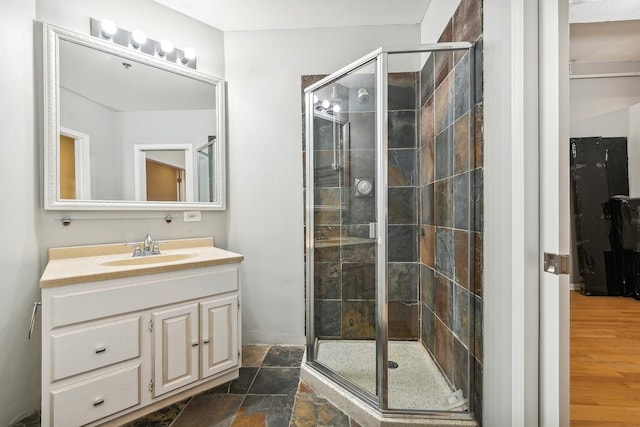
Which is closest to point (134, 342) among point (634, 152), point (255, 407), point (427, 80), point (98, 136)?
point (255, 407)

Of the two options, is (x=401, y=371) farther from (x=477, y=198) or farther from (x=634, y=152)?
(x=634, y=152)

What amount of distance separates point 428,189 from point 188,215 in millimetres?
1714

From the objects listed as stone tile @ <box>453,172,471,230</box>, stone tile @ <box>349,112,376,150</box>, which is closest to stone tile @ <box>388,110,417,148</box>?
stone tile @ <box>349,112,376,150</box>

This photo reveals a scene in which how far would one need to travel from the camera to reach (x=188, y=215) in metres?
1.98

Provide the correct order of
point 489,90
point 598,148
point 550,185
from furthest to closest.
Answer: point 598,148 → point 489,90 → point 550,185

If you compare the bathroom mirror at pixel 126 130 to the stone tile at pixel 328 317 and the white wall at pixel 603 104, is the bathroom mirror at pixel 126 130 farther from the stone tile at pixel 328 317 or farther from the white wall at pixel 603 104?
the white wall at pixel 603 104

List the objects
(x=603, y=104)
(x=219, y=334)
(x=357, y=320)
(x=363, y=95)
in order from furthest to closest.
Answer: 1. (x=603, y=104)
2. (x=357, y=320)
3. (x=363, y=95)
4. (x=219, y=334)

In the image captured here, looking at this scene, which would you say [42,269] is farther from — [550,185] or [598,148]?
[598,148]

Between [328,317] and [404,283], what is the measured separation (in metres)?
0.61

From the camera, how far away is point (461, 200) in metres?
1.41

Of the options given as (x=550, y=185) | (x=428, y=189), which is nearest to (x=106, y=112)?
(x=428, y=189)

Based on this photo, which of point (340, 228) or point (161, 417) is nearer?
point (161, 417)

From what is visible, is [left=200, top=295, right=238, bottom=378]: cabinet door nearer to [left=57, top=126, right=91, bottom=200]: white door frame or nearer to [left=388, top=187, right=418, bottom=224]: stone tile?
[left=57, top=126, right=91, bottom=200]: white door frame

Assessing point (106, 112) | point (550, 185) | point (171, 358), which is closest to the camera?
point (550, 185)
